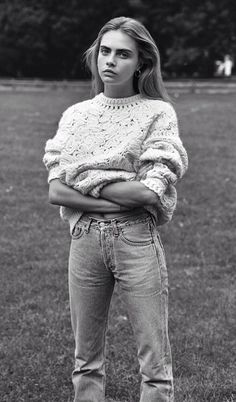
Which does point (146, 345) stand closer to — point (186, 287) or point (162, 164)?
point (162, 164)

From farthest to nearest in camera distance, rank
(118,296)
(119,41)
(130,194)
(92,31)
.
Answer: (92,31)
(118,296)
(119,41)
(130,194)

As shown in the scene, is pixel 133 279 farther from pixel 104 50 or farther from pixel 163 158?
pixel 104 50

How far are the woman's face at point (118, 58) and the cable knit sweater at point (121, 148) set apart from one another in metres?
0.09

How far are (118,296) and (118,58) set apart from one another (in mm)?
2916

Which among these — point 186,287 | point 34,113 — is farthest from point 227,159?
point 34,113

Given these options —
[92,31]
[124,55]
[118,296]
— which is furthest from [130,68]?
[92,31]

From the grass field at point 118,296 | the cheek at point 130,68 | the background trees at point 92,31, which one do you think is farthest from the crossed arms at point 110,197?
the background trees at point 92,31

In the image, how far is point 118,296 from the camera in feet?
18.2

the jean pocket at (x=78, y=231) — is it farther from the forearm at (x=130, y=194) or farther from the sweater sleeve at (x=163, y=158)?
the sweater sleeve at (x=163, y=158)

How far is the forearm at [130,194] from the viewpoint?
2.81 metres

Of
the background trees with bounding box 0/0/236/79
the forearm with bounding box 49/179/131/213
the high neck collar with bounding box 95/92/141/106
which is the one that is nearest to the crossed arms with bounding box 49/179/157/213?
the forearm with bounding box 49/179/131/213

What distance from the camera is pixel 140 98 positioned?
300cm

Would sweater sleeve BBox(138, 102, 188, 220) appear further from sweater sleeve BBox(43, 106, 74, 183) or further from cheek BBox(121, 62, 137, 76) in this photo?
sweater sleeve BBox(43, 106, 74, 183)

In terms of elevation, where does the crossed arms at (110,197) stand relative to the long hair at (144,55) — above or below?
below
